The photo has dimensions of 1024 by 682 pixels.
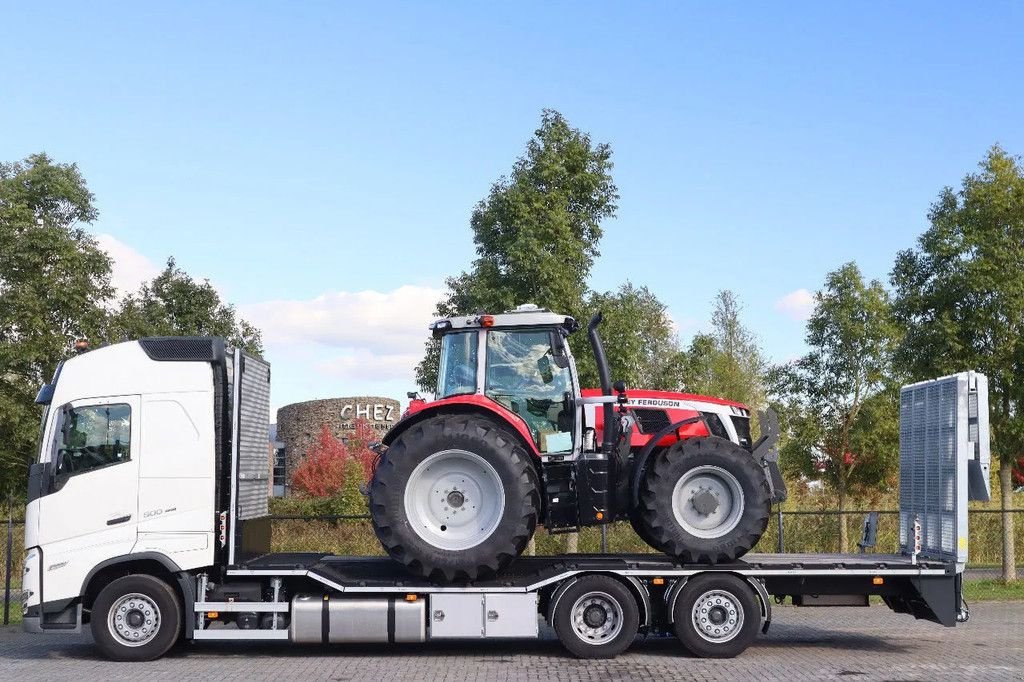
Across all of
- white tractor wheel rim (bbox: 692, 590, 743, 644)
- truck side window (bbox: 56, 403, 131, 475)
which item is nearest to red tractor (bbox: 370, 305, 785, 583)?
white tractor wheel rim (bbox: 692, 590, 743, 644)

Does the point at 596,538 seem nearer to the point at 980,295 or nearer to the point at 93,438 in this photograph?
the point at 980,295

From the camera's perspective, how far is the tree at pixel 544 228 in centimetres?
2095

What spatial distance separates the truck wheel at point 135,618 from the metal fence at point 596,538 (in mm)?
7259

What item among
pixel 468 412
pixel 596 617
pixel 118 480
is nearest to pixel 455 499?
pixel 468 412

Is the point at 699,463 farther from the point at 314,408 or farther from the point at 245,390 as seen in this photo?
the point at 314,408

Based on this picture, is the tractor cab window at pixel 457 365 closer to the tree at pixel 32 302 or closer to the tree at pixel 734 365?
the tree at pixel 32 302

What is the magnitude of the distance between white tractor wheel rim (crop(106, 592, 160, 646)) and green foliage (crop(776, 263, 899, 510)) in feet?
65.2

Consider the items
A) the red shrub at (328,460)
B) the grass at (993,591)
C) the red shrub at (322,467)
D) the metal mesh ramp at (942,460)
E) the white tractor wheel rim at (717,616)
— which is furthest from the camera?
the red shrub at (322,467)

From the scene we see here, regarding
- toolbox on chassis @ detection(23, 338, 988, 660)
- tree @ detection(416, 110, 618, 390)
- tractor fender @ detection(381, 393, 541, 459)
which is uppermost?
tree @ detection(416, 110, 618, 390)

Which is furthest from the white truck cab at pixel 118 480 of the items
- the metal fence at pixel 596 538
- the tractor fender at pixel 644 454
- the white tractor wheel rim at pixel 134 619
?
the metal fence at pixel 596 538

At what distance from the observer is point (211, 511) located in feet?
43.1

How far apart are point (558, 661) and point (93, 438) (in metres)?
5.97

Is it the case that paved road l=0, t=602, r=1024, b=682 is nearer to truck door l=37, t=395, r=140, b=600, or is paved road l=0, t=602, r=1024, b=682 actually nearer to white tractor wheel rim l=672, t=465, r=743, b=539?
truck door l=37, t=395, r=140, b=600

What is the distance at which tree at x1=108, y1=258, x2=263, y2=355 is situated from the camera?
24.3 metres
